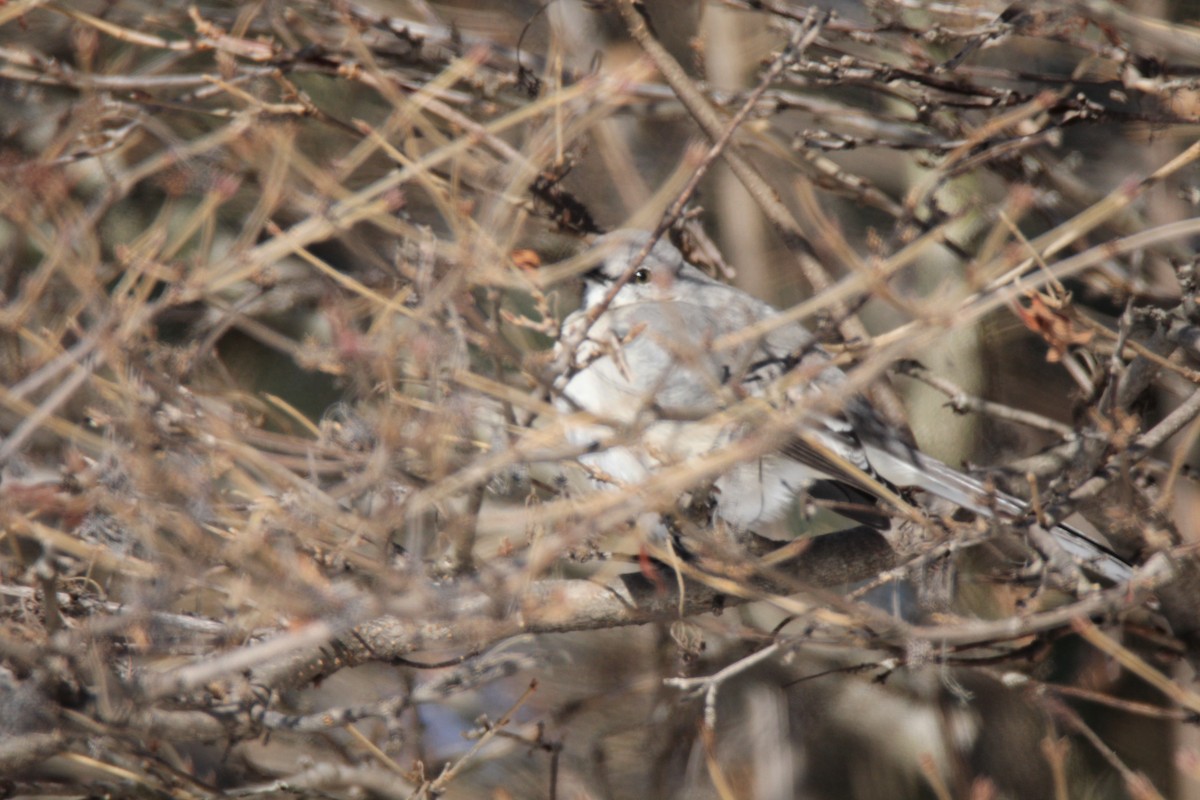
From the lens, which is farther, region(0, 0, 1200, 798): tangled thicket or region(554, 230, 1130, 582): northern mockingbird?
region(554, 230, 1130, 582): northern mockingbird

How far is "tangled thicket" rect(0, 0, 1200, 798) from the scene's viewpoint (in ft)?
7.91

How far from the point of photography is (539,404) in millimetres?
2301

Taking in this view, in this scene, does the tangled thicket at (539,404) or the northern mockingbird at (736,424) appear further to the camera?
the northern mockingbird at (736,424)

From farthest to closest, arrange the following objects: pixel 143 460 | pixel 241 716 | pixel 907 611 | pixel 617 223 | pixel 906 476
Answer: pixel 617 223, pixel 907 611, pixel 906 476, pixel 241 716, pixel 143 460

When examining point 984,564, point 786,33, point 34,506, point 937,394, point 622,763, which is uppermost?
point 786,33

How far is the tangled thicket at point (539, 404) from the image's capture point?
7.91 ft

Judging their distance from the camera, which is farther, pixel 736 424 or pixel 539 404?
pixel 736 424

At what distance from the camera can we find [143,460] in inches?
87.0

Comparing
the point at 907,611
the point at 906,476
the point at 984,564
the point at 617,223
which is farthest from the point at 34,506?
the point at 984,564

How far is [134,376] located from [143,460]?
0.36 meters

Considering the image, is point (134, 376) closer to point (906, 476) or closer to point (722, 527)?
point (722, 527)

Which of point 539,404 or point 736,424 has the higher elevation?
point 539,404

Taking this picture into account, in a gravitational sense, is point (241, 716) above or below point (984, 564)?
above

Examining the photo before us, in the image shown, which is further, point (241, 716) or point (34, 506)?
point (241, 716)
